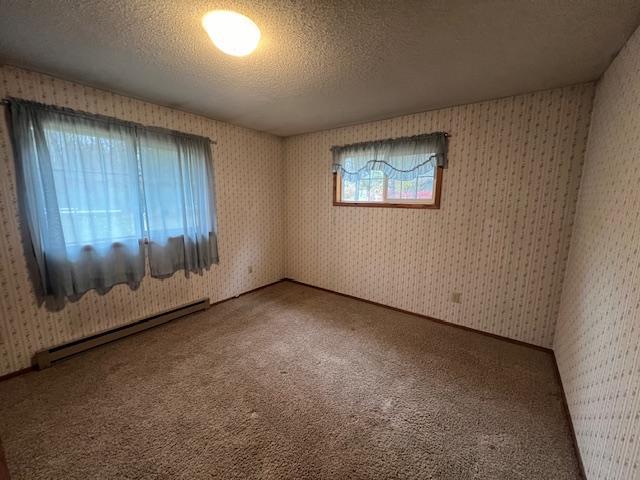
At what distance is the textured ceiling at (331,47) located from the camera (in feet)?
4.15

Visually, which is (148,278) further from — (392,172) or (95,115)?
(392,172)

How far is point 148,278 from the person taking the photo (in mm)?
2635

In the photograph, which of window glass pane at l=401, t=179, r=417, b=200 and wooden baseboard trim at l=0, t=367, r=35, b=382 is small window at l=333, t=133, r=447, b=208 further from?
wooden baseboard trim at l=0, t=367, r=35, b=382

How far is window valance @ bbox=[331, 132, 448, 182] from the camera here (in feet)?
8.69

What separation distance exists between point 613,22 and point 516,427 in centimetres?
227

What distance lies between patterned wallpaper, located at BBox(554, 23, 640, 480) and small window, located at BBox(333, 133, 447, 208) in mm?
1154

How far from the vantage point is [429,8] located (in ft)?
4.12

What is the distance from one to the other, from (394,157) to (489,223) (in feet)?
3.94

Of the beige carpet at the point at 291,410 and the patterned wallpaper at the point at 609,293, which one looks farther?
the beige carpet at the point at 291,410

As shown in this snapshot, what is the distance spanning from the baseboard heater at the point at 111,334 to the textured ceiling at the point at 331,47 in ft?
6.97

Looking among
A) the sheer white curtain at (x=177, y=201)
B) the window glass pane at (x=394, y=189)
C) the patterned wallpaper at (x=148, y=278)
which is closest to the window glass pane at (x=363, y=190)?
the window glass pane at (x=394, y=189)

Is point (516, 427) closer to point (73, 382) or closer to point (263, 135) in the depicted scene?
point (73, 382)

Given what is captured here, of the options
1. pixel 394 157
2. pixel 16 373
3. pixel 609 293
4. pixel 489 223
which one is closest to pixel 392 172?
pixel 394 157

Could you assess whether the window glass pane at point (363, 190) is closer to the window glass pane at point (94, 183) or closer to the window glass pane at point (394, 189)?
the window glass pane at point (394, 189)
